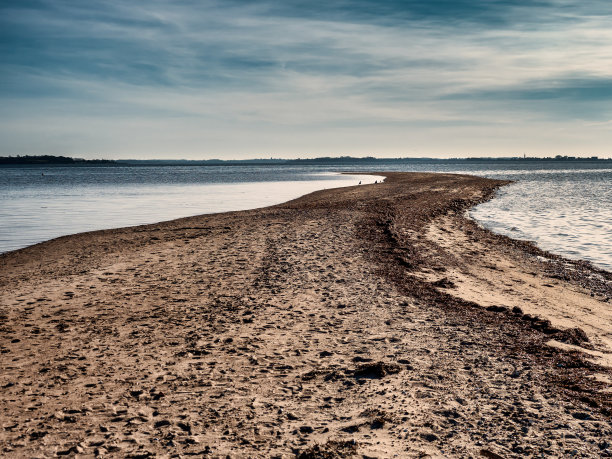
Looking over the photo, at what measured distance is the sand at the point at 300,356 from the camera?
488 cm

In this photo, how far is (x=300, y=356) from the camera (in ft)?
22.8

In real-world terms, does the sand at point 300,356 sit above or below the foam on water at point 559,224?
below

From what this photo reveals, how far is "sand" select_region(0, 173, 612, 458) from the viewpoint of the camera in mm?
4883

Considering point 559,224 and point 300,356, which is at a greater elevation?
point 559,224

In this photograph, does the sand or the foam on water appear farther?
the foam on water

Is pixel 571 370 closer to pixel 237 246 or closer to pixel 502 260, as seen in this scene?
pixel 502 260

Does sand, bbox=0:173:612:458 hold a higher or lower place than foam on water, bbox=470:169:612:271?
lower

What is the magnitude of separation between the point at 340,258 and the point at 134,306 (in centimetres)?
609

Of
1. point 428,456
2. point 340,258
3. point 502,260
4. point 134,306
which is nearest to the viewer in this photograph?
point 428,456

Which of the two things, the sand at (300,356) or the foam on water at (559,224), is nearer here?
the sand at (300,356)

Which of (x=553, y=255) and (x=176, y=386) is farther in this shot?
(x=553, y=255)

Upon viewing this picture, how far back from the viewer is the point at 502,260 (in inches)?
607

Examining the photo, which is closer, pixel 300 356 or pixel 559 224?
pixel 300 356

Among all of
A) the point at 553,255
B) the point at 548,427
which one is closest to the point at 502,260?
the point at 553,255
